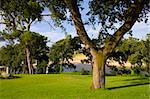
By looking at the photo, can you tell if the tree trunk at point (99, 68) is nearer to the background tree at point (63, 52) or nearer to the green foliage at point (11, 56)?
the background tree at point (63, 52)

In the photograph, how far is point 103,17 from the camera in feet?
74.5

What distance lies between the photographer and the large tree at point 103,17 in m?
21.0

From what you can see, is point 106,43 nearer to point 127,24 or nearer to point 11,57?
point 127,24

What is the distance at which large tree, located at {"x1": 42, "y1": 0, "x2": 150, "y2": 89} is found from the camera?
21.0 m

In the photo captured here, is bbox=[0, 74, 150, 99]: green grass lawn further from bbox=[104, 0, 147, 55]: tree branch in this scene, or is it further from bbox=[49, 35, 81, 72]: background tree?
bbox=[49, 35, 81, 72]: background tree

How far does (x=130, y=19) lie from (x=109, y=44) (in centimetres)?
190

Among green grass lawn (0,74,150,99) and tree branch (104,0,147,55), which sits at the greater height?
tree branch (104,0,147,55)

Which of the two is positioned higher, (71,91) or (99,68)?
(99,68)

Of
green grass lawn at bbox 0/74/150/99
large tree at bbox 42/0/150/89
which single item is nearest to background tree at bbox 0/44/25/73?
green grass lawn at bbox 0/74/150/99

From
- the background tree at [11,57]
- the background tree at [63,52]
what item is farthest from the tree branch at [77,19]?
the background tree at [11,57]

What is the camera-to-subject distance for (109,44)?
21.5 meters

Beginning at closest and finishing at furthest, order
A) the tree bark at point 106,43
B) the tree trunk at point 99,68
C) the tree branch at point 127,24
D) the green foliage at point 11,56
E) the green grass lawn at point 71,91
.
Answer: the green grass lawn at point 71,91 < the tree branch at point 127,24 < the tree bark at point 106,43 < the tree trunk at point 99,68 < the green foliage at point 11,56

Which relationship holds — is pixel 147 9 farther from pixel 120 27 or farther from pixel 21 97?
pixel 21 97

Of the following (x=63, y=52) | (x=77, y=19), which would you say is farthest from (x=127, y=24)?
(x=63, y=52)
